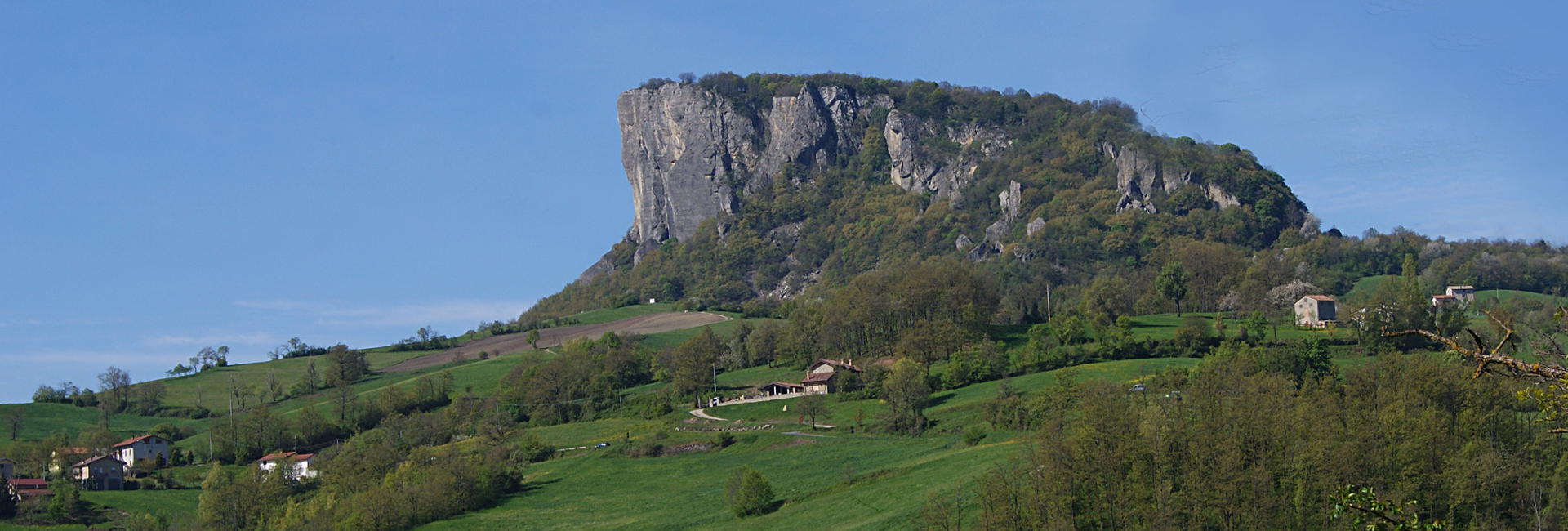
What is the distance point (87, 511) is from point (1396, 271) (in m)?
169

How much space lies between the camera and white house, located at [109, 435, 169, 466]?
10962 centimetres

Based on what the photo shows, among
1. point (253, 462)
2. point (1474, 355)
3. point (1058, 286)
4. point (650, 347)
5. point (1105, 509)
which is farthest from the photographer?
point (1058, 286)

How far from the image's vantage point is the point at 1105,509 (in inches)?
2096

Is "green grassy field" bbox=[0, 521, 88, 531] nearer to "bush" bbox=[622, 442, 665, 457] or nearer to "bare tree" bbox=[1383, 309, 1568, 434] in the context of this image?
"bush" bbox=[622, 442, 665, 457]

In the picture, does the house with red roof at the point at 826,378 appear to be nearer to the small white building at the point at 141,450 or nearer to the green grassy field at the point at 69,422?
the small white building at the point at 141,450

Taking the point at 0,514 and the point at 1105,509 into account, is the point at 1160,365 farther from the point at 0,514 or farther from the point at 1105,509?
the point at 0,514

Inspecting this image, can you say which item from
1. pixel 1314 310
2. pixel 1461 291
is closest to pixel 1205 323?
pixel 1314 310

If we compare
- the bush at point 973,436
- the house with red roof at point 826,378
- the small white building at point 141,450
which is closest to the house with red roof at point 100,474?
the small white building at point 141,450

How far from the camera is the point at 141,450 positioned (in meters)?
111

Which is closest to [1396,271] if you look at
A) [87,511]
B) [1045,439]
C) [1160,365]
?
[1160,365]

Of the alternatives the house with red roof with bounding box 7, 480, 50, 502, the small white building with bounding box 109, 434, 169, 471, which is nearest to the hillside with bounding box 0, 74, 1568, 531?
the small white building with bounding box 109, 434, 169, 471

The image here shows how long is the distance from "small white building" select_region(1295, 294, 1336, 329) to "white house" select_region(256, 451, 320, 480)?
8969 cm

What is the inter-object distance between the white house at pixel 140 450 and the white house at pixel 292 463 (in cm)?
993

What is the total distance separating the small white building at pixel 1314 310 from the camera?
119312mm
